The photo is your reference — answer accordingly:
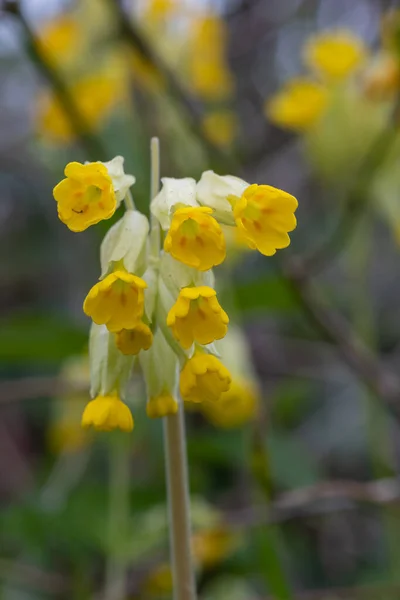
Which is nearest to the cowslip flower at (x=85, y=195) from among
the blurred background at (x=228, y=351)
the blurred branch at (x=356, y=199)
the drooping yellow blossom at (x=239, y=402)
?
the blurred background at (x=228, y=351)

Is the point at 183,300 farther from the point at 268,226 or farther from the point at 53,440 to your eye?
the point at 53,440

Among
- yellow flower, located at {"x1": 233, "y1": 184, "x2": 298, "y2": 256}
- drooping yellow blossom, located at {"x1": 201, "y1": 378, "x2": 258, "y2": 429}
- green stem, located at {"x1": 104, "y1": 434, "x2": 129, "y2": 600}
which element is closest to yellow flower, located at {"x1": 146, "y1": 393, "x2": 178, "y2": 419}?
yellow flower, located at {"x1": 233, "y1": 184, "x2": 298, "y2": 256}

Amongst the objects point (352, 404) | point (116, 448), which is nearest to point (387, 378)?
point (116, 448)

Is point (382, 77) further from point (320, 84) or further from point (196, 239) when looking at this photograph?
point (196, 239)

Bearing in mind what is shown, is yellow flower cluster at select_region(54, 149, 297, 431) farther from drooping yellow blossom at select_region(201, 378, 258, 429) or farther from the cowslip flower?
drooping yellow blossom at select_region(201, 378, 258, 429)

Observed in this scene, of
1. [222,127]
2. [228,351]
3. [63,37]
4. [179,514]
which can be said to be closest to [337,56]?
[222,127]

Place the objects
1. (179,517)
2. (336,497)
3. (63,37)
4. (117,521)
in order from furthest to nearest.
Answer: (63,37)
(117,521)
(336,497)
(179,517)

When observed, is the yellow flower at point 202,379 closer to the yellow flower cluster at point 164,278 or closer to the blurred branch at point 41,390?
the yellow flower cluster at point 164,278
